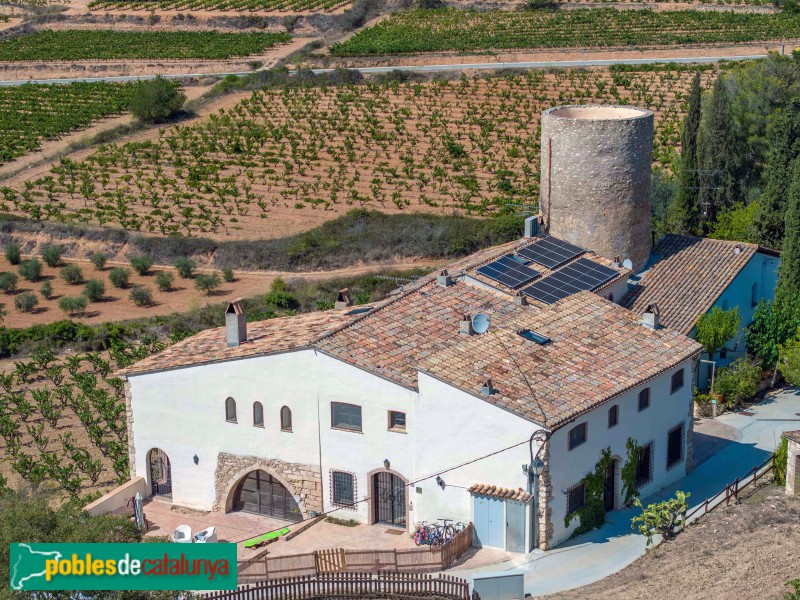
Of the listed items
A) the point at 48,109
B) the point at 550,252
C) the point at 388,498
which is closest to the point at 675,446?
the point at 550,252

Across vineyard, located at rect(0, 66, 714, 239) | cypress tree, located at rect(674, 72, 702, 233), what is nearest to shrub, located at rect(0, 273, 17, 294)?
vineyard, located at rect(0, 66, 714, 239)

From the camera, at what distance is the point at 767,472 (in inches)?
1506

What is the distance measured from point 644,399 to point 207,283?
3313 centimetres

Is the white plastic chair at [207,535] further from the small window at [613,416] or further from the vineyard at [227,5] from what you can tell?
the vineyard at [227,5]

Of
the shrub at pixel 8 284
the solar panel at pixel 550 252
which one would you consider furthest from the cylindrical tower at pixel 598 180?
the shrub at pixel 8 284

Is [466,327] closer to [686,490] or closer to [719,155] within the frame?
[686,490]

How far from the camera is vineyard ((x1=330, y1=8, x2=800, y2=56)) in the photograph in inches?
4385

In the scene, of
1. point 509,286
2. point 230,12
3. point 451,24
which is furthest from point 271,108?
point 509,286

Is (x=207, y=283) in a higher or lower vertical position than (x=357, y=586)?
lower

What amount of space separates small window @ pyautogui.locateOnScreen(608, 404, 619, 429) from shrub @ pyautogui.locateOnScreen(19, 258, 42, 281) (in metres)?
41.7

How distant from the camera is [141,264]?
68812mm

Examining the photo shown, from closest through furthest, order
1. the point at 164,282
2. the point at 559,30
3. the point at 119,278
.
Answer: the point at 164,282, the point at 119,278, the point at 559,30

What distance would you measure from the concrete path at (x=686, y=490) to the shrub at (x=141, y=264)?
35.2 metres

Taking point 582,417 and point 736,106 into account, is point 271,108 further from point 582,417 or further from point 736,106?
point 582,417
